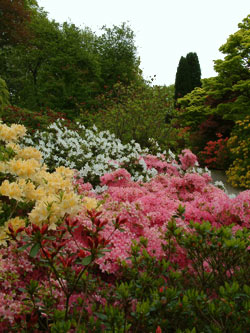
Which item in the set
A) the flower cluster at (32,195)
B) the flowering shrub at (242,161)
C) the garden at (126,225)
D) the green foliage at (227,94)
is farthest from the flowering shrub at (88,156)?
the green foliage at (227,94)

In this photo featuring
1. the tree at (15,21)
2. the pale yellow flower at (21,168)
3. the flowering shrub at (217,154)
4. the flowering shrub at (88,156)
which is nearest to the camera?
the pale yellow flower at (21,168)

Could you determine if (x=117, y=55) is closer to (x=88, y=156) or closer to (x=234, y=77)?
(x=234, y=77)

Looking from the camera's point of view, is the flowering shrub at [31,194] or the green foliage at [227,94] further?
the green foliage at [227,94]

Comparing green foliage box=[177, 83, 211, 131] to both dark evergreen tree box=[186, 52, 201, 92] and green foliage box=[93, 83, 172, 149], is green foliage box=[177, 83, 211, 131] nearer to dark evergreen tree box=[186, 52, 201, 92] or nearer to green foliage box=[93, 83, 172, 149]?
green foliage box=[93, 83, 172, 149]

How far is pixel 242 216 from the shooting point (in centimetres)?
252

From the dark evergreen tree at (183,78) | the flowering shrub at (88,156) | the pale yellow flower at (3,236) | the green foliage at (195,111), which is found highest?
the dark evergreen tree at (183,78)

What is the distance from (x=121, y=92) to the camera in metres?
11.9

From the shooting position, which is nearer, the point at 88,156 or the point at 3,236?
the point at 3,236

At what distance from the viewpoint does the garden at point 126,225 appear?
1.38m

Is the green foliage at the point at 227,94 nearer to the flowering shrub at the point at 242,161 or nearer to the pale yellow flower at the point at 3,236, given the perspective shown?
the flowering shrub at the point at 242,161

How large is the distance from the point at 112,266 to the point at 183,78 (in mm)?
18243

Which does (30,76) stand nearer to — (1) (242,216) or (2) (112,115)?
(2) (112,115)

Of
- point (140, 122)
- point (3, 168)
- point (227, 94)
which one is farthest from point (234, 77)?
point (3, 168)

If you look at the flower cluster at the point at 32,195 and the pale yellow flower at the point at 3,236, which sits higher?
the flower cluster at the point at 32,195
